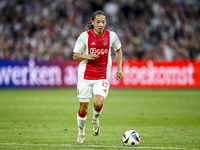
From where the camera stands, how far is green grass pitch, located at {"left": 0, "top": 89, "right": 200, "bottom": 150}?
6868 millimetres

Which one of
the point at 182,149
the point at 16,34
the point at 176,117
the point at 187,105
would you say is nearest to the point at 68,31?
the point at 16,34

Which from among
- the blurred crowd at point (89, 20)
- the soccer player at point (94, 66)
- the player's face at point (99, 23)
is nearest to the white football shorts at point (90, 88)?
the soccer player at point (94, 66)

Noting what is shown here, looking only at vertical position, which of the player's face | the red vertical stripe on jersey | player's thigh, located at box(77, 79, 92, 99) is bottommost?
player's thigh, located at box(77, 79, 92, 99)

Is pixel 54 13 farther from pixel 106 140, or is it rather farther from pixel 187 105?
pixel 106 140

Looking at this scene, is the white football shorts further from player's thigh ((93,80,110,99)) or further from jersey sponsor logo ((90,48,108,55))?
jersey sponsor logo ((90,48,108,55))

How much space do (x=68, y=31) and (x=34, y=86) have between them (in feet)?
15.5

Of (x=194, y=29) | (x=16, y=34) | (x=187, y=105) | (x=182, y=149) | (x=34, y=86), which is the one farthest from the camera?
(x=194, y=29)

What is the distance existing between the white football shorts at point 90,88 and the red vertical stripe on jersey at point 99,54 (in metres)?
0.09

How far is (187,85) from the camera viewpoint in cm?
2234

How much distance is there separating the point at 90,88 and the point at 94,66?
0.44 m

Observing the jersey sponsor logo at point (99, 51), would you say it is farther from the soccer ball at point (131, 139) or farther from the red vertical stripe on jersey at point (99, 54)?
the soccer ball at point (131, 139)

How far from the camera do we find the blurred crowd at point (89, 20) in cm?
2244

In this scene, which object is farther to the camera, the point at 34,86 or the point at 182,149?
the point at 34,86

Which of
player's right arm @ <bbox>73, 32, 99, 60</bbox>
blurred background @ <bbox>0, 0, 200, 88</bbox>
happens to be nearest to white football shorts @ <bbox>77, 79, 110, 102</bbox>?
player's right arm @ <bbox>73, 32, 99, 60</bbox>
